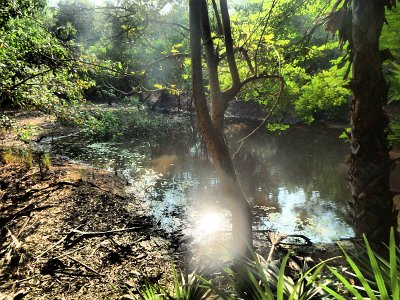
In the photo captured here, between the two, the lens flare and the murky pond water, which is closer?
the lens flare

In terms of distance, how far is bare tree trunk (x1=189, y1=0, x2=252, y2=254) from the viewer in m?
4.88

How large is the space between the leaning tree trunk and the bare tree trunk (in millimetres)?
2033

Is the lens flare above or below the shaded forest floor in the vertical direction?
below

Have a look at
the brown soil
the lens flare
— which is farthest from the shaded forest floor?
the lens flare

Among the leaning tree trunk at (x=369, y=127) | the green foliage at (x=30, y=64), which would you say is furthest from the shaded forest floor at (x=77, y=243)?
the green foliage at (x=30, y=64)

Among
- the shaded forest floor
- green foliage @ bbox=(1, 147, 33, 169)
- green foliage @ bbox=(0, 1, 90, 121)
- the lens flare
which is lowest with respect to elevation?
the lens flare

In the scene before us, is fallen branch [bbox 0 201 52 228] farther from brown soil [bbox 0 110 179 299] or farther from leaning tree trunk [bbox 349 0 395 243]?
leaning tree trunk [bbox 349 0 395 243]

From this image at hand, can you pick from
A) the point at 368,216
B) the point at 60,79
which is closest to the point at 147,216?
the point at 60,79

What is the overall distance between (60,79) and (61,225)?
4408 mm

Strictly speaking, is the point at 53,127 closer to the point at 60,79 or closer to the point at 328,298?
the point at 60,79

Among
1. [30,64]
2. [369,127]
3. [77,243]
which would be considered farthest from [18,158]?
[369,127]

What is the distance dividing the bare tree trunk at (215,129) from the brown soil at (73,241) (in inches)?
78.9

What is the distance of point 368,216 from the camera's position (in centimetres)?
379

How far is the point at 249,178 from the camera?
14109 millimetres
